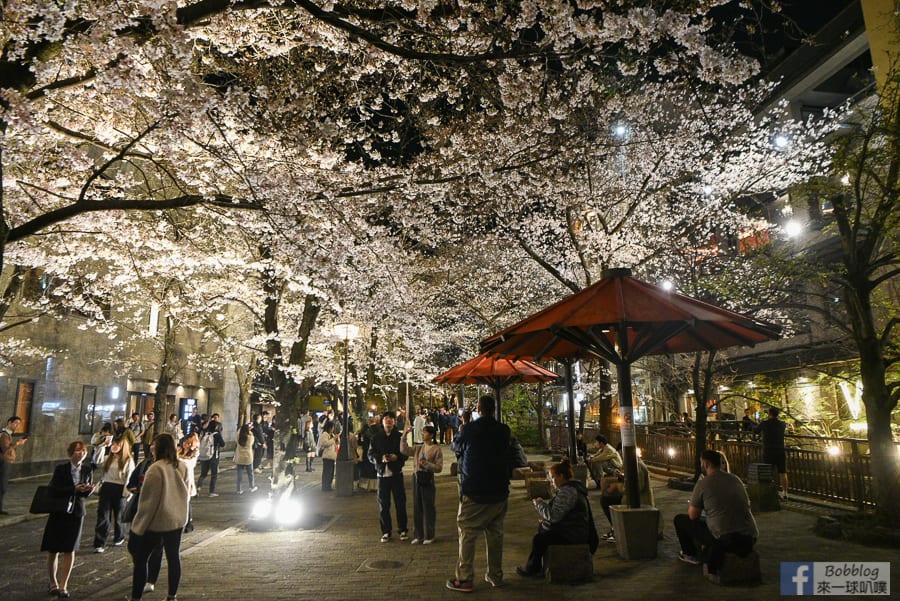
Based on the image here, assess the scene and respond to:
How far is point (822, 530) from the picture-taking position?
8445 millimetres

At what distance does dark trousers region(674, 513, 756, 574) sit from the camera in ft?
19.8

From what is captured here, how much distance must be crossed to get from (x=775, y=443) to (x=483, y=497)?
896 cm

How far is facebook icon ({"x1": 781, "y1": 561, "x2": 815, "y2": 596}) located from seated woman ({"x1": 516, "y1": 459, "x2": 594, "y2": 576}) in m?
2.16

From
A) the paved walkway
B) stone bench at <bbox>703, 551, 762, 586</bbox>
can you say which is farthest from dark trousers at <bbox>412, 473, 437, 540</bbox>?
stone bench at <bbox>703, 551, 762, 586</bbox>

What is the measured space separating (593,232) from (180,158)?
13.0 meters

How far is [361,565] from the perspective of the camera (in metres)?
7.39

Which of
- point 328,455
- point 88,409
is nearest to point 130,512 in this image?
point 328,455

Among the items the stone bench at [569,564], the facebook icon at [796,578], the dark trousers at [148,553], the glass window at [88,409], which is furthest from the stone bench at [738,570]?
the glass window at [88,409]

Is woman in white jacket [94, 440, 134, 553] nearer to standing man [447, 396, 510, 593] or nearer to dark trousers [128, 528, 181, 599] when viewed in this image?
dark trousers [128, 528, 181, 599]

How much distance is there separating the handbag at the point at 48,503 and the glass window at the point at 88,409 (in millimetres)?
16218

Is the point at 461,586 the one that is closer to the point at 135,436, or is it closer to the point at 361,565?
the point at 361,565

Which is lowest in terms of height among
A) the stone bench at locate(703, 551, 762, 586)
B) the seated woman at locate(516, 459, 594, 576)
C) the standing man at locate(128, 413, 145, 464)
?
the stone bench at locate(703, 551, 762, 586)

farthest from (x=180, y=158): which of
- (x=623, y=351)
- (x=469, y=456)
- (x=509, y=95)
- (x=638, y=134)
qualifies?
(x=638, y=134)

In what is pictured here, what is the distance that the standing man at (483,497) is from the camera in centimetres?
620
